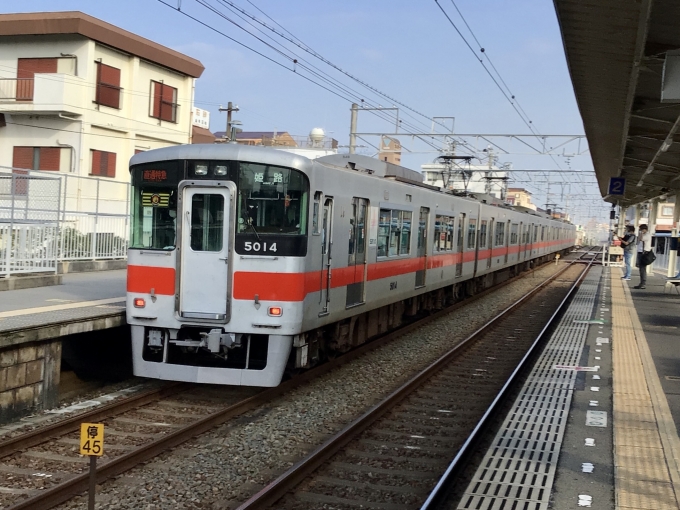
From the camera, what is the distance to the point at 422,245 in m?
13.9

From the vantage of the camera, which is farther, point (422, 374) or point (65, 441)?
point (422, 374)

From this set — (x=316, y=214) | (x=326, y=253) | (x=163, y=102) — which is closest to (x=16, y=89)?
(x=163, y=102)

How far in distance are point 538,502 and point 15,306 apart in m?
6.80

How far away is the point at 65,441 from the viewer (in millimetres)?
6812

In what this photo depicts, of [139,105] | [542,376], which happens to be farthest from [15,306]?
[139,105]

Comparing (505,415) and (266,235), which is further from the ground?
(266,235)

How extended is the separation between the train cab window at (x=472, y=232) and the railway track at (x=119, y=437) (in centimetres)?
996

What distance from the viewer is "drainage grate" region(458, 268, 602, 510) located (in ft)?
17.6

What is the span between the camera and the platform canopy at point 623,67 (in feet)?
22.9

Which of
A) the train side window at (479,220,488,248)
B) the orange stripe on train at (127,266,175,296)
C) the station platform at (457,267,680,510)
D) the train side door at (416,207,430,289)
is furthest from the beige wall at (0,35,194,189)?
the station platform at (457,267,680,510)

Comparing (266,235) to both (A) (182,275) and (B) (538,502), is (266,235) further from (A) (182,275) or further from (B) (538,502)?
(B) (538,502)

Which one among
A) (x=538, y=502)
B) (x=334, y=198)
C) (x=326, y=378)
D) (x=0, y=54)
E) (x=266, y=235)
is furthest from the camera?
(x=0, y=54)

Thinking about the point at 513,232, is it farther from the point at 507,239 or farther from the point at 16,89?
the point at 16,89

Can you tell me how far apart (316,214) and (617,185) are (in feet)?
50.5
